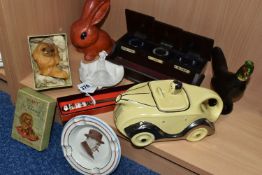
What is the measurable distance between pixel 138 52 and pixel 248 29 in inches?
11.3

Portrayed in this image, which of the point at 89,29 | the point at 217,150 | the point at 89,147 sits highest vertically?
the point at 89,29

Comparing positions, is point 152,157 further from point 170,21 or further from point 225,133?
point 170,21

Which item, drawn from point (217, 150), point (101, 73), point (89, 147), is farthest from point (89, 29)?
point (217, 150)

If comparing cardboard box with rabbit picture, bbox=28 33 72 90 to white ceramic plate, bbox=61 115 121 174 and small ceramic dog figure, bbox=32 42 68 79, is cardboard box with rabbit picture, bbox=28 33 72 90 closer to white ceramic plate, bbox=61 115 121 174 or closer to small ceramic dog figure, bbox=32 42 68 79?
small ceramic dog figure, bbox=32 42 68 79

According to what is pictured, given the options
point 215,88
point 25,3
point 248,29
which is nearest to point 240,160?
point 215,88

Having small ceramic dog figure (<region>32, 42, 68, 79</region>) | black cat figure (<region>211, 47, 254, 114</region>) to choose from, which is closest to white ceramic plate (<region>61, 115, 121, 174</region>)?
small ceramic dog figure (<region>32, 42, 68, 79</region>)

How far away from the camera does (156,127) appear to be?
0.78 meters

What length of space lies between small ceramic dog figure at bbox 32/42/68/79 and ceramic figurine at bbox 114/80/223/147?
21 cm

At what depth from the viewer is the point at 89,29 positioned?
0.90 metres

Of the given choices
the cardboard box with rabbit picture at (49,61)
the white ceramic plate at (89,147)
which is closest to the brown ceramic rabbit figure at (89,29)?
the cardboard box with rabbit picture at (49,61)

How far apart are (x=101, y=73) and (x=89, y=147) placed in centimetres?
19

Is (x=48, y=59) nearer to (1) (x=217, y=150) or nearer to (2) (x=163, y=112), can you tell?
(2) (x=163, y=112)

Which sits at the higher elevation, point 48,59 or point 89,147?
point 48,59

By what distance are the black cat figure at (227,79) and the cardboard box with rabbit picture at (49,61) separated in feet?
1.27
